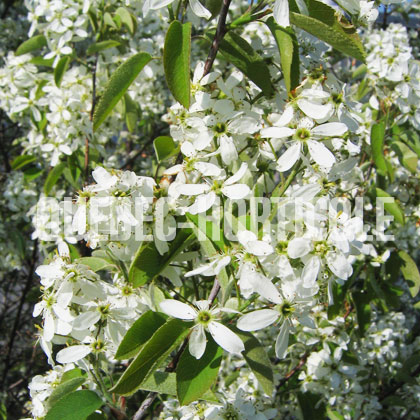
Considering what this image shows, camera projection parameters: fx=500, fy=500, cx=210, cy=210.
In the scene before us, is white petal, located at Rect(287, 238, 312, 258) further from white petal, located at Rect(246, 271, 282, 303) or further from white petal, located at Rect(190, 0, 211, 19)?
white petal, located at Rect(190, 0, 211, 19)

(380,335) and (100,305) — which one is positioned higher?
(100,305)

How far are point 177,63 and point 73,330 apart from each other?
0.85 metres

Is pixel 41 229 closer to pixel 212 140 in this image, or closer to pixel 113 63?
pixel 113 63

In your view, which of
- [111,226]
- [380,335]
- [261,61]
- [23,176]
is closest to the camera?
[111,226]

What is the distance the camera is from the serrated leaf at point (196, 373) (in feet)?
4.28

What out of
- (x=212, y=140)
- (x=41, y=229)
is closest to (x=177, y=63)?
(x=212, y=140)

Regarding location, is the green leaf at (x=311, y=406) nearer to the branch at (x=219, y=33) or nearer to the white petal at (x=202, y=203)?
the white petal at (x=202, y=203)

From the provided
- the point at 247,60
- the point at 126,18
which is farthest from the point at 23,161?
the point at 247,60

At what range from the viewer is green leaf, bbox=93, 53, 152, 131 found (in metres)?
1.56

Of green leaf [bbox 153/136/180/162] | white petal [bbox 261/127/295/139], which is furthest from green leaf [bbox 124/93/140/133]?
white petal [bbox 261/127/295/139]

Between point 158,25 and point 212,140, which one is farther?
point 158,25

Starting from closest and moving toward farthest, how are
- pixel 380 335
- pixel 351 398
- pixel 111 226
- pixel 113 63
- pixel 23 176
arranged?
pixel 111 226, pixel 351 398, pixel 380 335, pixel 113 63, pixel 23 176

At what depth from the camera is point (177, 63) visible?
1439 millimetres

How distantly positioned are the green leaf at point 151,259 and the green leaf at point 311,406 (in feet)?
4.59
